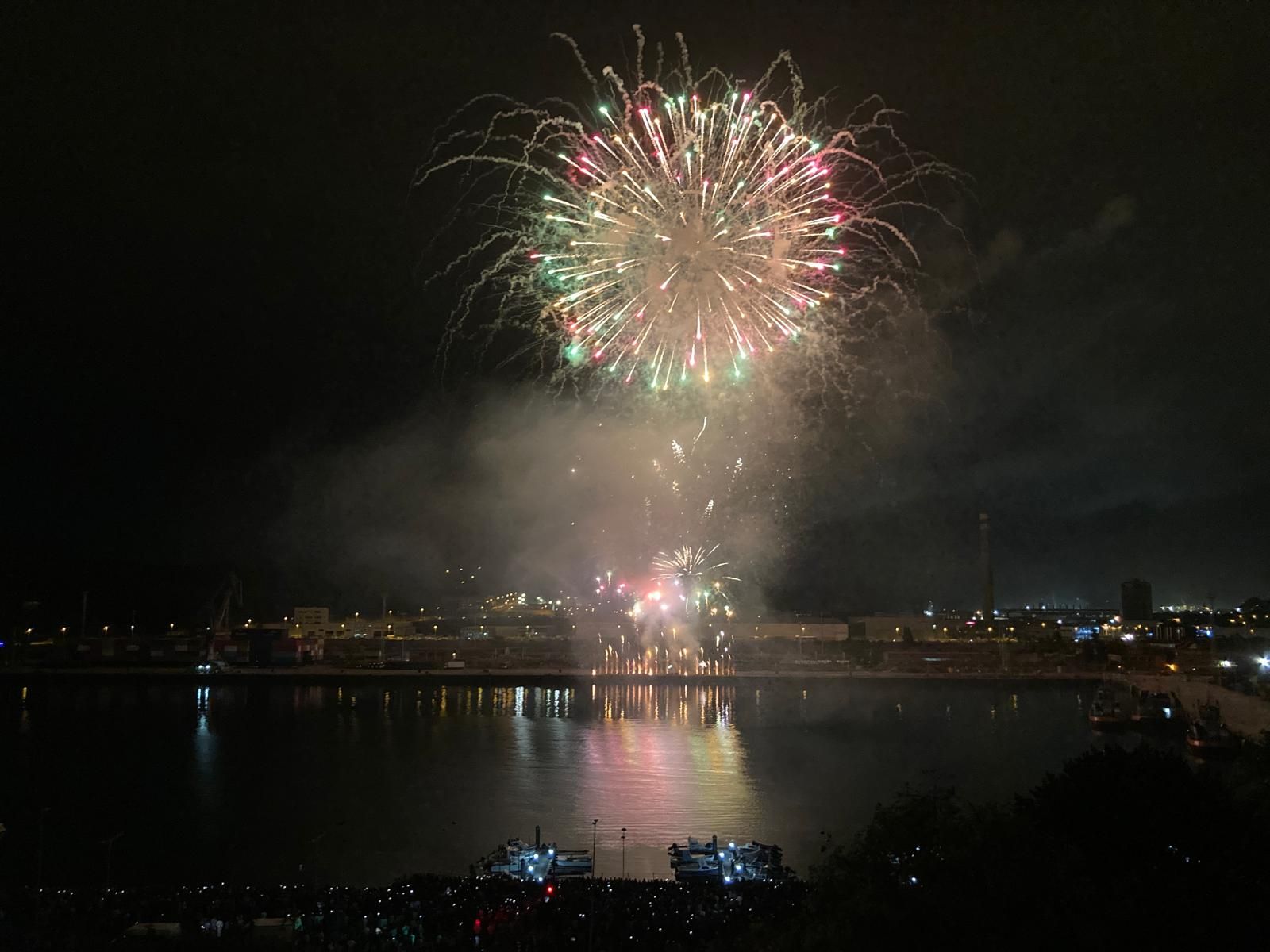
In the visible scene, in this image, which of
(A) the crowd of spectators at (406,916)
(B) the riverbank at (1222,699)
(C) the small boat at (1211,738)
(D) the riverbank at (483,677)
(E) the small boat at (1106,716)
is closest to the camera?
(A) the crowd of spectators at (406,916)

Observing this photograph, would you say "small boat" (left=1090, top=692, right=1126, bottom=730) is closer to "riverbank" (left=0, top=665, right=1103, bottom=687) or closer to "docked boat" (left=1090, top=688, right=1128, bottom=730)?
"docked boat" (left=1090, top=688, right=1128, bottom=730)

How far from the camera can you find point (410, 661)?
24516mm

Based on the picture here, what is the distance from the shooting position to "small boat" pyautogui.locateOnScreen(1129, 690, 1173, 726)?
16375mm

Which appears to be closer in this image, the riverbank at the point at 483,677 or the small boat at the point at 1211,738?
the small boat at the point at 1211,738

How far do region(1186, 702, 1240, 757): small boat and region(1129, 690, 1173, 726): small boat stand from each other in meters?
1.79

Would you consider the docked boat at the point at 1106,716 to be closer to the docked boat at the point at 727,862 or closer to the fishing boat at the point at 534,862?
the docked boat at the point at 727,862

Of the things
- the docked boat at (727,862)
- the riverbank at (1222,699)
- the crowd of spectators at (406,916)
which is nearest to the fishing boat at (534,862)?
the docked boat at (727,862)

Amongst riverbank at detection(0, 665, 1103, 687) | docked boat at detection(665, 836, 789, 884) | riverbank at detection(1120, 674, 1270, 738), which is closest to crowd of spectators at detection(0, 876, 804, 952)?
docked boat at detection(665, 836, 789, 884)

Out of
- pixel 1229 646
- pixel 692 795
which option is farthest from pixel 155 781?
pixel 1229 646

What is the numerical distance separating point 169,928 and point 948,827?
4.66 m

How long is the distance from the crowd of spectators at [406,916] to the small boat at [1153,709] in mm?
12809

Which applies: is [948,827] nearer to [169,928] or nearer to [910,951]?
[910,951]

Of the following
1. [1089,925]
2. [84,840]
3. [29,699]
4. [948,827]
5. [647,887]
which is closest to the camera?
[1089,925]

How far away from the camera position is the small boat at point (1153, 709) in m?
16.4
